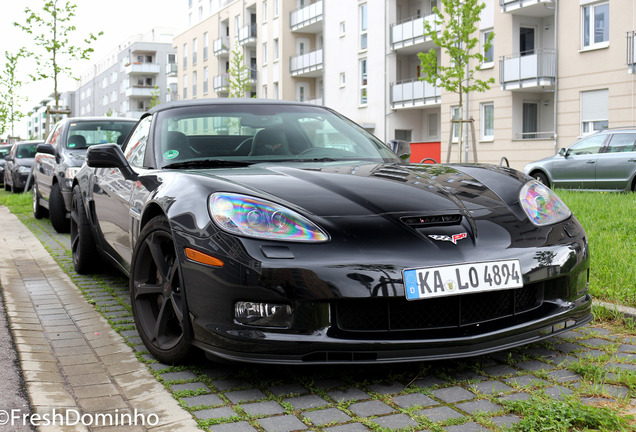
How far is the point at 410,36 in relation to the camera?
32562 millimetres

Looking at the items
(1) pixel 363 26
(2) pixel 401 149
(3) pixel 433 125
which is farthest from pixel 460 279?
(1) pixel 363 26

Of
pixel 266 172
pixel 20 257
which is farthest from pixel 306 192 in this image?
pixel 20 257

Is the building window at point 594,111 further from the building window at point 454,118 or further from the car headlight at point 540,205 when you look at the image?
the car headlight at point 540,205

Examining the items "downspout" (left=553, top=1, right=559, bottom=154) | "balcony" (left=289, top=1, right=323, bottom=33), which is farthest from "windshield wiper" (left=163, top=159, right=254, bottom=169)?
"balcony" (left=289, top=1, right=323, bottom=33)

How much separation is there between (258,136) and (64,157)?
6135mm

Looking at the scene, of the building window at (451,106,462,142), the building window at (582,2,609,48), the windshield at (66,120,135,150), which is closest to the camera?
the windshield at (66,120,135,150)

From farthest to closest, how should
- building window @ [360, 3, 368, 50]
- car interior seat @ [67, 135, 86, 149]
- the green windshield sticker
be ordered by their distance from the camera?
1. building window @ [360, 3, 368, 50]
2. car interior seat @ [67, 135, 86, 149]
3. the green windshield sticker

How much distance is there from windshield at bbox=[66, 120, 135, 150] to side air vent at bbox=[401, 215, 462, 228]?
8322mm

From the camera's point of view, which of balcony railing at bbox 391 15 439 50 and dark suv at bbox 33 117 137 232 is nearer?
dark suv at bbox 33 117 137 232

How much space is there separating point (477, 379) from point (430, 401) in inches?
13.8

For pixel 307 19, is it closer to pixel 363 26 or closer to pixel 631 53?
pixel 363 26

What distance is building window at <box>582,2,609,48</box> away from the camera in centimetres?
2352

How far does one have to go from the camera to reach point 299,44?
4516 centimetres

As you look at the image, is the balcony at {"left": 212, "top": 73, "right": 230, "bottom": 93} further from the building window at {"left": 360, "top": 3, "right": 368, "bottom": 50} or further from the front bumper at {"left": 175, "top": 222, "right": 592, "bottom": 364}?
the front bumper at {"left": 175, "top": 222, "right": 592, "bottom": 364}
